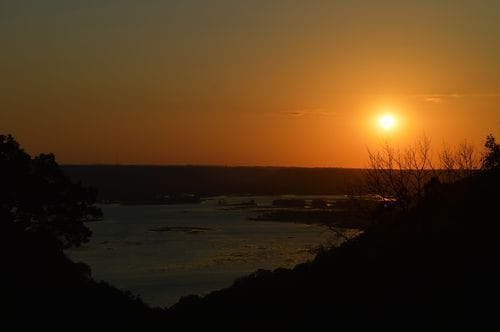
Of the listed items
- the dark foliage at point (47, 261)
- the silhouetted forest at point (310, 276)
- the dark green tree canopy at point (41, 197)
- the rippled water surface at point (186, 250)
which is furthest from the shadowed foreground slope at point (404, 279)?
the rippled water surface at point (186, 250)

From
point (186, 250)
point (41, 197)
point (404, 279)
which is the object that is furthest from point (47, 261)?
point (186, 250)

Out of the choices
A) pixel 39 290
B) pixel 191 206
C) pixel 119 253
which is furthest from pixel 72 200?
pixel 191 206

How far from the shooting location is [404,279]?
1742 centimetres

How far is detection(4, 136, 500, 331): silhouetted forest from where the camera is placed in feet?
53.9

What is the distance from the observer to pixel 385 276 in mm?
18062

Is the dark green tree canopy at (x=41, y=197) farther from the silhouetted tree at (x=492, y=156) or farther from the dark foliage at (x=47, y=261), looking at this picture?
the silhouetted tree at (x=492, y=156)

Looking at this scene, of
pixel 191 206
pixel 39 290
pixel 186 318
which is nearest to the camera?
pixel 39 290

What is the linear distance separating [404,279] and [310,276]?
201 inches

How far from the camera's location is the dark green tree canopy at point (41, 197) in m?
30.1

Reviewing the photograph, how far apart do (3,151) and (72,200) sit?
369cm

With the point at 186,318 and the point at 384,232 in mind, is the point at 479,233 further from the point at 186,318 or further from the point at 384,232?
the point at 186,318

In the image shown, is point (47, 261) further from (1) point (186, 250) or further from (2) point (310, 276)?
(1) point (186, 250)

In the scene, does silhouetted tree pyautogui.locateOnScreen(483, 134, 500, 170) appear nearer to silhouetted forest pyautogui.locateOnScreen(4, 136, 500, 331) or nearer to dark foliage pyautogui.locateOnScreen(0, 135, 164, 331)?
silhouetted forest pyautogui.locateOnScreen(4, 136, 500, 331)

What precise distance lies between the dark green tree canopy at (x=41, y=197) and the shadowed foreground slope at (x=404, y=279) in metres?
9.32
